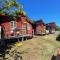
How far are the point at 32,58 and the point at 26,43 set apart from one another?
8.45 meters

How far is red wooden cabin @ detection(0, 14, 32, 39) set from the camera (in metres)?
40.2

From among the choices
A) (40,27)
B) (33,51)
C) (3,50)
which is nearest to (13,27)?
(3,50)

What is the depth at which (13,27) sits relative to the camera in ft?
144

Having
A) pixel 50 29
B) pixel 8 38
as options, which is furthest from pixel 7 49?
pixel 50 29

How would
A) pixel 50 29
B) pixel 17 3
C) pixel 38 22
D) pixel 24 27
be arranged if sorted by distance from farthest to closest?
pixel 50 29 < pixel 38 22 < pixel 24 27 < pixel 17 3

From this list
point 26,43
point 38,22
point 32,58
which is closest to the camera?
point 32,58

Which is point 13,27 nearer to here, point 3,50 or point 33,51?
point 3,50

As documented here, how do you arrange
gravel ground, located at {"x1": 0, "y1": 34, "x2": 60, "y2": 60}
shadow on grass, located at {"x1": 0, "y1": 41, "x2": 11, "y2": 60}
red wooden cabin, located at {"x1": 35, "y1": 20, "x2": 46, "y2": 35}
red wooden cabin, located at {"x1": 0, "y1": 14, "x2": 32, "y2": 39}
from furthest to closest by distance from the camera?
red wooden cabin, located at {"x1": 35, "y1": 20, "x2": 46, "y2": 35} → red wooden cabin, located at {"x1": 0, "y1": 14, "x2": 32, "y2": 39} → shadow on grass, located at {"x1": 0, "y1": 41, "x2": 11, "y2": 60} → gravel ground, located at {"x1": 0, "y1": 34, "x2": 60, "y2": 60}

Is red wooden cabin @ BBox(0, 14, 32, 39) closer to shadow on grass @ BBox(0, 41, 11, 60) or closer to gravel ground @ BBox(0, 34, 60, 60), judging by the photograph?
shadow on grass @ BBox(0, 41, 11, 60)

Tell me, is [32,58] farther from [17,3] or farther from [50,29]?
[50,29]

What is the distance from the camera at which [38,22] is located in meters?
56.5

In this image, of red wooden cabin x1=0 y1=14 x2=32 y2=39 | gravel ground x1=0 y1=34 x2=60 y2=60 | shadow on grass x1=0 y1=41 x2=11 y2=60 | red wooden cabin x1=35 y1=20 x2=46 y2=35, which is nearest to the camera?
gravel ground x1=0 y1=34 x2=60 y2=60

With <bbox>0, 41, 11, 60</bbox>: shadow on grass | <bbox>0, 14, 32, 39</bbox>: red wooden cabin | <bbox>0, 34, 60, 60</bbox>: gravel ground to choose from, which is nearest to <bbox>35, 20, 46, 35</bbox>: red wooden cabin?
<bbox>0, 14, 32, 39</bbox>: red wooden cabin

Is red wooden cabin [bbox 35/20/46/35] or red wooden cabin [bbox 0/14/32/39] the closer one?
red wooden cabin [bbox 0/14/32/39]
